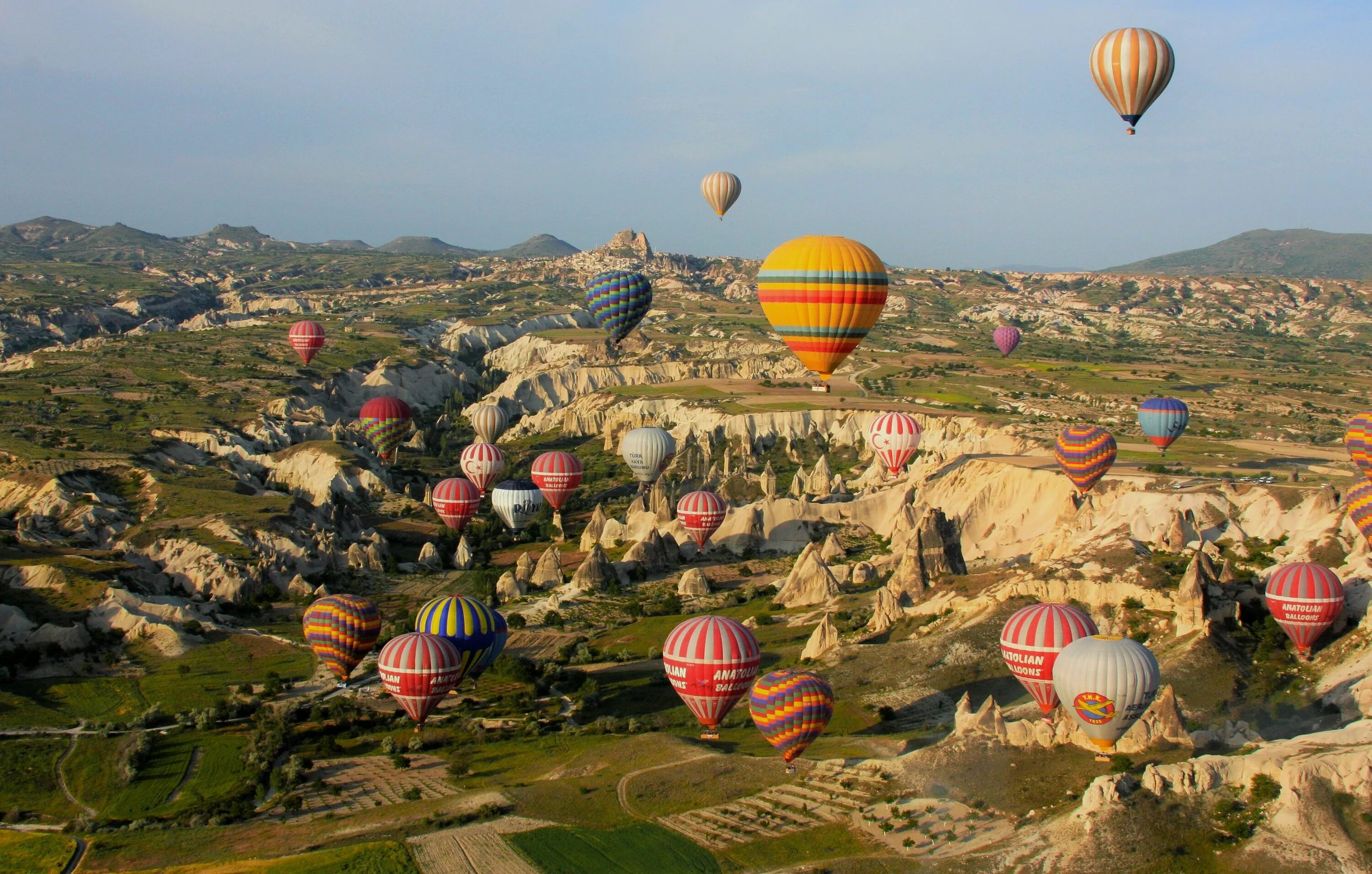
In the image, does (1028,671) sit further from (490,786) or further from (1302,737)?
(490,786)

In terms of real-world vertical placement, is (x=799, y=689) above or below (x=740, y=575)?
above

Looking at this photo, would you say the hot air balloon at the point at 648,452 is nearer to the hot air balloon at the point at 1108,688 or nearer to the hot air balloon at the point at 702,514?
the hot air balloon at the point at 702,514

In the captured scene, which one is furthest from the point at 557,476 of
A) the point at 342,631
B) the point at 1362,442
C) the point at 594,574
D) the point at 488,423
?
the point at 1362,442

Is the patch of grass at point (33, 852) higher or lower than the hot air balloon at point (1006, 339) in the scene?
lower

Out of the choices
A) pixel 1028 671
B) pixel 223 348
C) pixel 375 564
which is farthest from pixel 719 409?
pixel 1028 671

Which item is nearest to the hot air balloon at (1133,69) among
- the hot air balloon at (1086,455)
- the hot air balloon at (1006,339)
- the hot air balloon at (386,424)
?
the hot air balloon at (1086,455)

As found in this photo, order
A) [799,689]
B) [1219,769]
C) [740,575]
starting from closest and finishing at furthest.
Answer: [1219,769], [799,689], [740,575]

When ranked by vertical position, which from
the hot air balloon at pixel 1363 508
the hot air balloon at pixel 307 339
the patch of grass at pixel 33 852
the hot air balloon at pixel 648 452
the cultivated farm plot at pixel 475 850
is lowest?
the patch of grass at pixel 33 852
